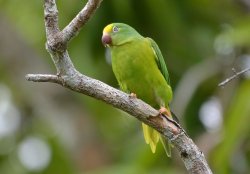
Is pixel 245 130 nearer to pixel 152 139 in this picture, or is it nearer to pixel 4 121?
pixel 152 139

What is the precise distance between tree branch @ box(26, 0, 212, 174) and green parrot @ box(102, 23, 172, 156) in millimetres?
570

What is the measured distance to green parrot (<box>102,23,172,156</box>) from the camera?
4434 mm

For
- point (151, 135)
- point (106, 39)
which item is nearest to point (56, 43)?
point (106, 39)

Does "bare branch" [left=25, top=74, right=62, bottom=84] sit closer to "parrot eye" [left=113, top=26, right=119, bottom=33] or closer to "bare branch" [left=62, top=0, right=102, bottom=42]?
"bare branch" [left=62, top=0, right=102, bottom=42]

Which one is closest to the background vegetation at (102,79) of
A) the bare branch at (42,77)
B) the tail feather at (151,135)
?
the tail feather at (151,135)

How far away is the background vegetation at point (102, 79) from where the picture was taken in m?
7.54

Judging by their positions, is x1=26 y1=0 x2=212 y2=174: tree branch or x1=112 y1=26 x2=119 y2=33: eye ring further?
x1=112 y1=26 x2=119 y2=33: eye ring

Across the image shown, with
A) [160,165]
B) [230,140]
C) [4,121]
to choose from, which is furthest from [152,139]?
[4,121]

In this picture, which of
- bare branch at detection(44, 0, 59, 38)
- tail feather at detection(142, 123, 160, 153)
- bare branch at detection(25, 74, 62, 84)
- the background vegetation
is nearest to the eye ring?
tail feather at detection(142, 123, 160, 153)

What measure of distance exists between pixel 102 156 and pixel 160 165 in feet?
3.45

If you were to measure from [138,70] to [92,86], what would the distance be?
861mm

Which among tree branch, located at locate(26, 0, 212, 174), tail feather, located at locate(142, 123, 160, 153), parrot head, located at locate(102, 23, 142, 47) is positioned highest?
parrot head, located at locate(102, 23, 142, 47)

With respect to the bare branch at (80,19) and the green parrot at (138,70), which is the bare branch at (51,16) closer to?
the bare branch at (80,19)

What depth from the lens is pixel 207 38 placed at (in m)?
8.45
